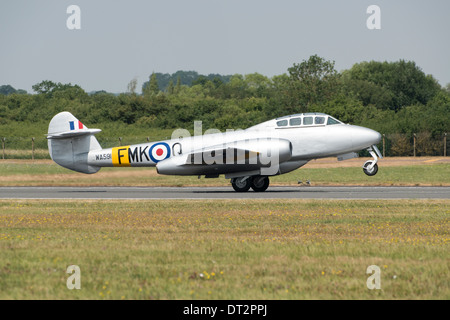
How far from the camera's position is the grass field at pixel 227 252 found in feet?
28.8

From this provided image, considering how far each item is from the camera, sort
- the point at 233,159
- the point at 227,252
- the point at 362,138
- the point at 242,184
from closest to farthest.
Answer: the point at 227,252, the point at 233,159, the point at 362,138, the point at 242,184

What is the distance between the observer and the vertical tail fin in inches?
1130

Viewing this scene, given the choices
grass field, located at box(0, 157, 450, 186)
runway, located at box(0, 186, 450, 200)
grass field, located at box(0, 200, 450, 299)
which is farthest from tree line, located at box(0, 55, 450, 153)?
grass field, located at box(0, 200, 450, 299)

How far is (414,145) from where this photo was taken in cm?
5016

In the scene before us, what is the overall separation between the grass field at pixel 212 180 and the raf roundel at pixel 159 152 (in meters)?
1.19

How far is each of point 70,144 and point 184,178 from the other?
8.99 metres

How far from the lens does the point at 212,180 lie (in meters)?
35.2

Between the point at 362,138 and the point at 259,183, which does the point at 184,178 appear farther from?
the point at 362,138

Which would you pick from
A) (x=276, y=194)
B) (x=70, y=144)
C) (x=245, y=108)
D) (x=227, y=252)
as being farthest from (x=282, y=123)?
(x=245, y=108)

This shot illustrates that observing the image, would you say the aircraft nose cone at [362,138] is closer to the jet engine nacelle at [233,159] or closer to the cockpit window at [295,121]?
the cockpit window at [295,121]

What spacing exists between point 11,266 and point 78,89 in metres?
85.0

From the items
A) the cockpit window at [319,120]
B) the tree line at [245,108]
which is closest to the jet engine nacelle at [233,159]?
the cockpit window at [319,120]
